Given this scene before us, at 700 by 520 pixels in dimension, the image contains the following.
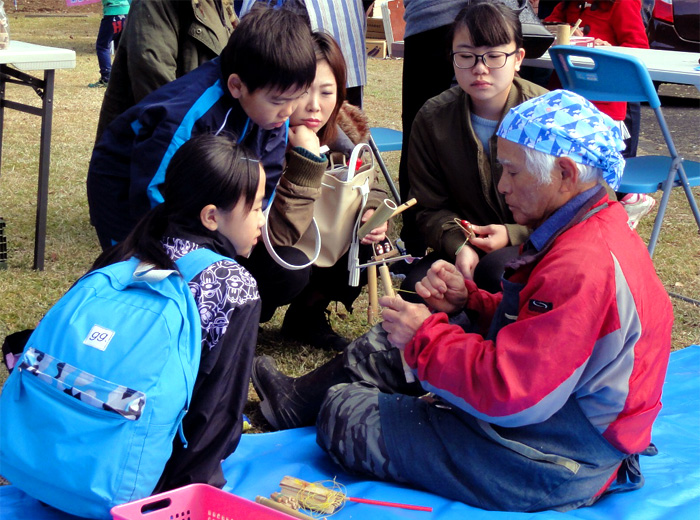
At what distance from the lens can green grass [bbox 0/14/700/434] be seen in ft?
11.5

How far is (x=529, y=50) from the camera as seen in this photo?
4125 millimetres

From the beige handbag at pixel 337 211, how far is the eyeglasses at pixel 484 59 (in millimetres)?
489

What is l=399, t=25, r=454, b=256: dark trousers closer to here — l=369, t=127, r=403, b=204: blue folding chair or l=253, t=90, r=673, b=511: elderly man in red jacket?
l=369, t=127, r=403, b=204: blue folding chair

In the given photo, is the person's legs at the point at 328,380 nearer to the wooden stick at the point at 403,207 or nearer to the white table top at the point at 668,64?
the wooden stick at the point at 403,207

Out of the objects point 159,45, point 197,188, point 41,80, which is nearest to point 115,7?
point 41,80

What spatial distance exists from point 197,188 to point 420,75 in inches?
98.3

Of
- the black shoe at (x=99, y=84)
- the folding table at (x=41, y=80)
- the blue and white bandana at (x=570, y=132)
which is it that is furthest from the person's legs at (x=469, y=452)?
the black shoe at (x=99, y=84)

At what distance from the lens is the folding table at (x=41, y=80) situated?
366cm

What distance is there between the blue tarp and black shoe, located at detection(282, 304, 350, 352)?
2.58ft

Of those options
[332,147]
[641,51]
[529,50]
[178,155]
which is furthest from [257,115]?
[641,51]

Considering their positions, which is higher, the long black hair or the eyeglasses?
the eyeglasses

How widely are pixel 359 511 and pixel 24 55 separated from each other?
2.73m

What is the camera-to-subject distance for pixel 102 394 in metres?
1.79

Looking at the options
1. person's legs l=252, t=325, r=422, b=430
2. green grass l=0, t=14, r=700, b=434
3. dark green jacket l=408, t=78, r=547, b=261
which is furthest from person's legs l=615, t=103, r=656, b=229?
person's legs l=252, t=325, r=422, b=430
